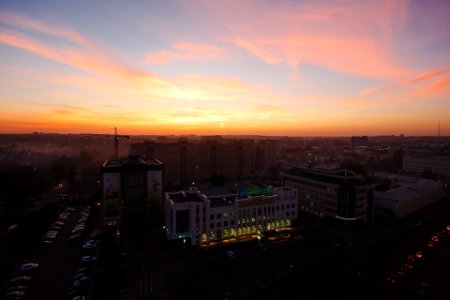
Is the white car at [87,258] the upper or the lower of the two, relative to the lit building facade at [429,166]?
lower

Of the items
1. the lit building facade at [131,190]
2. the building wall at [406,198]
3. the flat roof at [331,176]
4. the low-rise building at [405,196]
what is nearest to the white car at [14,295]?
the lit building facade at [131,190]

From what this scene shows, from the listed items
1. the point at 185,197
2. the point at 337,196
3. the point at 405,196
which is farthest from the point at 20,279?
the point at 405,196

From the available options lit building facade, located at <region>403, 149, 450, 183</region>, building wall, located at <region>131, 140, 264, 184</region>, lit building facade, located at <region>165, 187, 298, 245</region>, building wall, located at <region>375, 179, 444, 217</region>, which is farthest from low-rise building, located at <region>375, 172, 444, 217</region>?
building wall, located at <region>131, 140, 264, 184</region>

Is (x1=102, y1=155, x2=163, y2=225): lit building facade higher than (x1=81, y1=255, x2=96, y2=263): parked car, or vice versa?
(x1=102, y1=155, x2=163, y2=225): lit building facade

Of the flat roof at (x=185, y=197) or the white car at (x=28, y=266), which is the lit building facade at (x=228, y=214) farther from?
the white car at (x=28, y=266)

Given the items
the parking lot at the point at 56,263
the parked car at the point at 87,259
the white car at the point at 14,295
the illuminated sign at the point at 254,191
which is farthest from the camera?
the illuminated sign at the point at 254,191

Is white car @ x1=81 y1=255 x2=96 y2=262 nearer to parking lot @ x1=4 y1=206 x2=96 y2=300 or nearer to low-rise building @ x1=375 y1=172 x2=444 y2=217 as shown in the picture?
parking lot @ x1=4 y1=206 x2=96 y2=300
